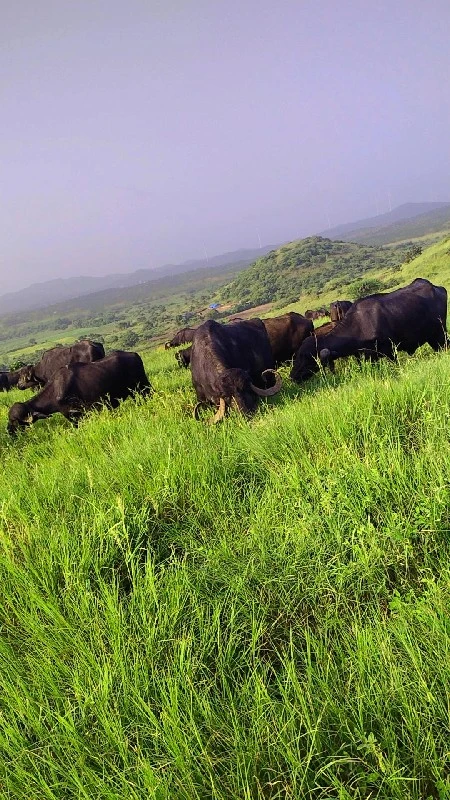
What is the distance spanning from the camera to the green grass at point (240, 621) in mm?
1605

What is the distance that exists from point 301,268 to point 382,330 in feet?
320

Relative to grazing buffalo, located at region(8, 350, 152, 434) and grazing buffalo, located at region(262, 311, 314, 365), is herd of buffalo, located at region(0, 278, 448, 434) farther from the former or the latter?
grazing buffalo, located at region(262, 311, 314, 365)

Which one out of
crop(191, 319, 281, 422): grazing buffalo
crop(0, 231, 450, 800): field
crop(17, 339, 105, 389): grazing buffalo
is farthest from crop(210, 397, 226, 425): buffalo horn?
crop(17, 339, 105, 389): grazing buffalo

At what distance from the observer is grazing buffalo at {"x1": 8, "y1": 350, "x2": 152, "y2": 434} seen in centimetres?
991

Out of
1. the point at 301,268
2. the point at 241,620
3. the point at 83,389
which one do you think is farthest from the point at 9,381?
the point at 301,268

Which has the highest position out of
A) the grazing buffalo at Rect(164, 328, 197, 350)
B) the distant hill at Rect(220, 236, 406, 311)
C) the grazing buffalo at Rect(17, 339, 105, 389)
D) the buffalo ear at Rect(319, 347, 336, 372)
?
the distant hill at Rect(220, 236, 406, 311)

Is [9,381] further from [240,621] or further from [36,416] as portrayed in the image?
[240,621]

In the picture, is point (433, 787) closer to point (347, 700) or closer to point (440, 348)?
point (347, 700)

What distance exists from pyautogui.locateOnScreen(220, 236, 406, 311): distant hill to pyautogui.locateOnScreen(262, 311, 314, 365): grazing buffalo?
234 feet

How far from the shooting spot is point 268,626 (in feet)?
7.58

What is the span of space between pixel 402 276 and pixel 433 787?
41.0 metres

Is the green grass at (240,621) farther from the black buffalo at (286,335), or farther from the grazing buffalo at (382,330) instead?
the black buffalo at (286,335)

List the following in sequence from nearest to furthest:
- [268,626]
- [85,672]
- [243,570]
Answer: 1. [85,672]
2. [268,626]
3. [243,570]

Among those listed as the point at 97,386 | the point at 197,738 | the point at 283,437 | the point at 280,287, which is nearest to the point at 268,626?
the point at 197,738
